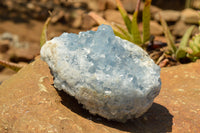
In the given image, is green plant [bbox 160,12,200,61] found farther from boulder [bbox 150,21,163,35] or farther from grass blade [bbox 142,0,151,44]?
boulder [bbox 150,21,163,35]

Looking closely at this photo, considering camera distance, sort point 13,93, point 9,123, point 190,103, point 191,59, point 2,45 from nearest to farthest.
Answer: point 9,123 → point 13,93 → point 190,103 → point 191,59 → point 2,45

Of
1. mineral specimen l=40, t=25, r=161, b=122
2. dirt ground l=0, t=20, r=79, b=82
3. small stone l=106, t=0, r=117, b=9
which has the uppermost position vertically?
mineral specimen l=40, t=25, r=161, b=122

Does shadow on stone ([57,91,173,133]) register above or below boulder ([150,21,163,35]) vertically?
above

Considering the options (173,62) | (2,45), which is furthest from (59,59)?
(2,45)

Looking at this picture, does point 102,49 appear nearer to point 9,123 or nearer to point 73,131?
point 73,131

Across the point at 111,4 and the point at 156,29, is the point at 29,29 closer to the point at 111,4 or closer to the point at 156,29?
the point at 111,4

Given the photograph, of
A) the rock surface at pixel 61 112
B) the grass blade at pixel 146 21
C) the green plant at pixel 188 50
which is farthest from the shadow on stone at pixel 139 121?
the grass blade at pixel 146 21

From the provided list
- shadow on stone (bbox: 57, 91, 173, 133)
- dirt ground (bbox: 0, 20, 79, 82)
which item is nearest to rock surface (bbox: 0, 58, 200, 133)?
shadow on stone (bbox: 57, 91, 173, 133)

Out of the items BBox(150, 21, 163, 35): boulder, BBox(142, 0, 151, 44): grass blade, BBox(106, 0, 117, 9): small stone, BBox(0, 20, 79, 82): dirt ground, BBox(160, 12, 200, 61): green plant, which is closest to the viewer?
BBox(160, 12, 200, 61): green plant
